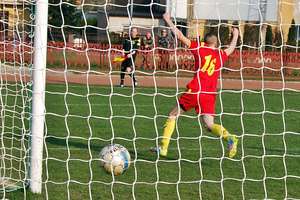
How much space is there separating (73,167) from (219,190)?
72.6 inches

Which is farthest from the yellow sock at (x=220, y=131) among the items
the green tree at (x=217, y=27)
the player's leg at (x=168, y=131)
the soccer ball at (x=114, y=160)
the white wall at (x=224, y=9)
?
the soccer ball at (x=114, y=160)

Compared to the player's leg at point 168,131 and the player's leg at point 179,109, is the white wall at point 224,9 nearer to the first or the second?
the player's leg at point 179,109

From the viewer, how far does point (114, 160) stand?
6.34 meters

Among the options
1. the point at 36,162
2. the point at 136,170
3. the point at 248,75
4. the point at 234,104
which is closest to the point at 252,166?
the point at 136,170

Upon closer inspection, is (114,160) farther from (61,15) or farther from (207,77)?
(207,77)

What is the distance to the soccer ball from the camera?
6324 millimetres

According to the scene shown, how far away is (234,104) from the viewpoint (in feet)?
50.6

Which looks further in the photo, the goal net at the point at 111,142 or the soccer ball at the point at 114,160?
the soccer ball at the point at 114,160

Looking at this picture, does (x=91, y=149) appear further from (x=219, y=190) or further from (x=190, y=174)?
(x=219, y=190)

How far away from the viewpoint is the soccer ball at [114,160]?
6324 mm

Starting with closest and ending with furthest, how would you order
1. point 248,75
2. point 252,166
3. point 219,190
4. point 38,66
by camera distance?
point 38,66
point 219,190
point 252,166
point 248,75

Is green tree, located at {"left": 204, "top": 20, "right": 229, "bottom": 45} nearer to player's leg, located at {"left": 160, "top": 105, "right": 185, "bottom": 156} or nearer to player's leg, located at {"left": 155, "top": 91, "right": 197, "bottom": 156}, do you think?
player's leg, located at {"left": 155, "top": 91, "right": 197, "bottom": 156}

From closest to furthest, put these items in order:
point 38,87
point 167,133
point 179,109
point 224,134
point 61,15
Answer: point 38,87 < point 61,15 < point 224,134 < point 179,109 < point 167,133

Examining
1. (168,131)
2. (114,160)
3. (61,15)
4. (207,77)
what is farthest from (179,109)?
(61,15)
